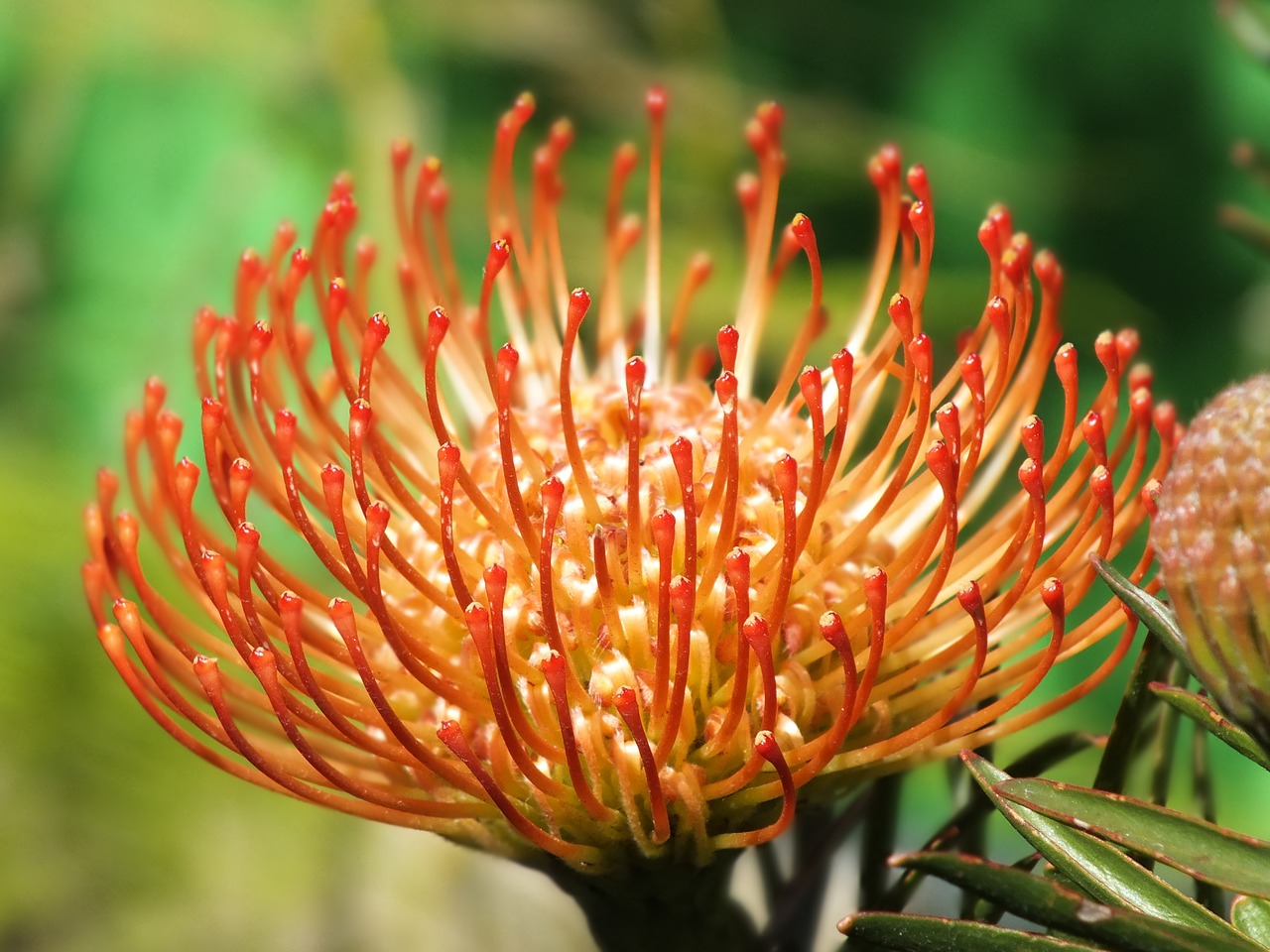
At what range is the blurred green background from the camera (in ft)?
3.91

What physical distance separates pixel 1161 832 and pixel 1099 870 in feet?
0.06

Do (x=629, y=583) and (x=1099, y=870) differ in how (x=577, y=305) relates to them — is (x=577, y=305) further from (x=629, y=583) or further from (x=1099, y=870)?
(x=1099, y=870)

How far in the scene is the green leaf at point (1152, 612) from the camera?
299 mm

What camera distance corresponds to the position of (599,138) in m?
1.30

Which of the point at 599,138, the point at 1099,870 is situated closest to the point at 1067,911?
the point at 1099,870

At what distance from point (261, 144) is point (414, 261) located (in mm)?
766

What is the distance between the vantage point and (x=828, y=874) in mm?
509

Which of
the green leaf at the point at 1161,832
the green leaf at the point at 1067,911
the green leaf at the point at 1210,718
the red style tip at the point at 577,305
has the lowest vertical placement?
the green leaf at the point at 1067,911

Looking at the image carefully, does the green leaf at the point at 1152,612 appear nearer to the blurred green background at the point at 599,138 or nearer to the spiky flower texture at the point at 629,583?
the spiky flower texture at the point at 629,583

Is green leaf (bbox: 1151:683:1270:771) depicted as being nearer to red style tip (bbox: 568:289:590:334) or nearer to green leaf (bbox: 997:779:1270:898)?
green leaf (bbox: 997:779:1270:898)

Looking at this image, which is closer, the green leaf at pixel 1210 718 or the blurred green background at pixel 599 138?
the green leaf at pixel 1210 718

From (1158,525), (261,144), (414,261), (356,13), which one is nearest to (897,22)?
(356,13)

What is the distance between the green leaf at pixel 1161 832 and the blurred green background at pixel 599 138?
85 cm

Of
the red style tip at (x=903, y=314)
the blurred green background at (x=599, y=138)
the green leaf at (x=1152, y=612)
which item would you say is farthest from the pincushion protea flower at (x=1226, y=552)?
the blurred green background at (x=599, y=138)
